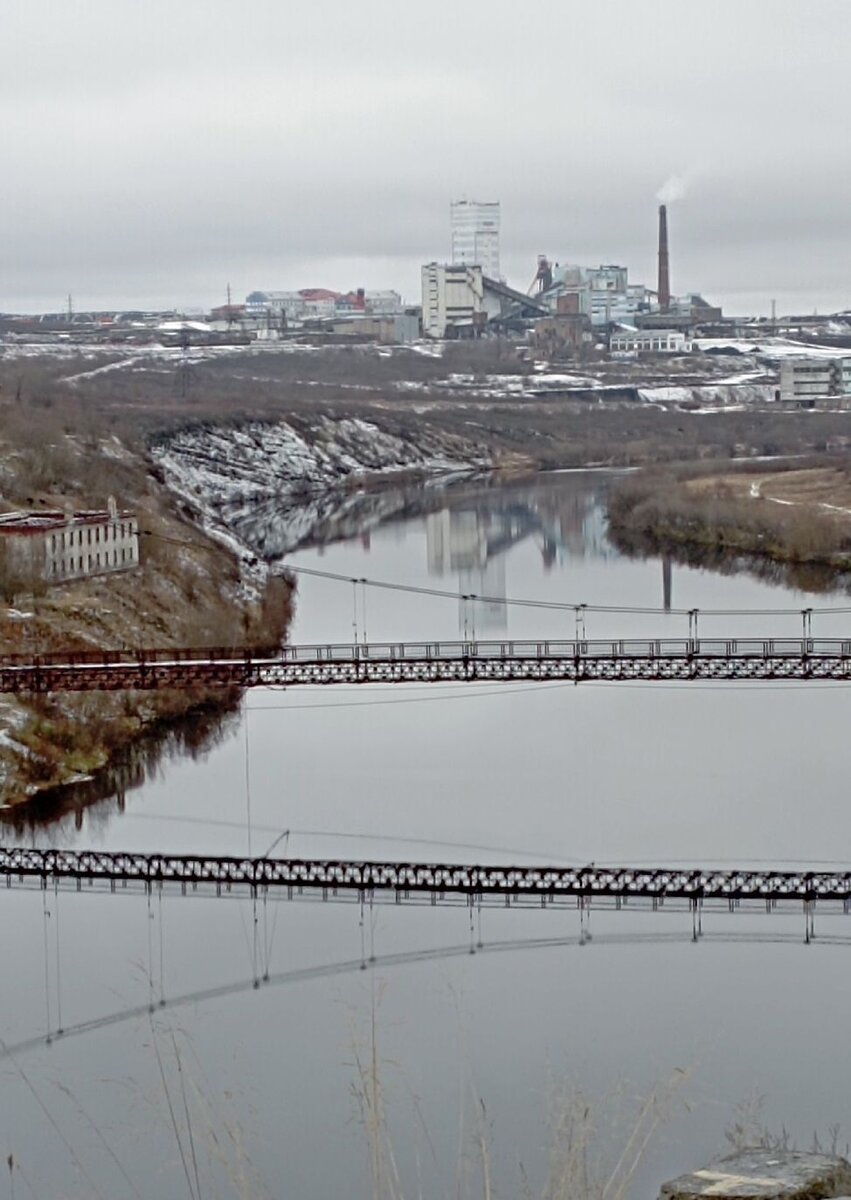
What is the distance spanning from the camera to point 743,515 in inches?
1837

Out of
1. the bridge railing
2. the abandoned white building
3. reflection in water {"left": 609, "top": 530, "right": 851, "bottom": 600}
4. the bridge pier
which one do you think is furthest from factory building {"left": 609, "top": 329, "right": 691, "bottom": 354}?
the bridge pier

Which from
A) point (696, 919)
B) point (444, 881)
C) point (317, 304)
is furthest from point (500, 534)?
point (317, 304)

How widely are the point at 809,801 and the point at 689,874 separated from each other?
3374 mm

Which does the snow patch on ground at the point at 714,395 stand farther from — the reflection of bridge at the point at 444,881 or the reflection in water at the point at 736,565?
the reflection of bridge at the point at 444,881

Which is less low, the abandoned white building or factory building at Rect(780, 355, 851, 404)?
factory building at Rect(780, 355, 851, 404)

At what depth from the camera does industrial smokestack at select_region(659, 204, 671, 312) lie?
123 meters

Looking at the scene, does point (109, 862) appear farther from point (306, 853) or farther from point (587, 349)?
point (587, 349)

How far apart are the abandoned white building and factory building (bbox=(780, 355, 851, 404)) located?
63876 mm

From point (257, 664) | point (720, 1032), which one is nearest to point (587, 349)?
point (257, 664)

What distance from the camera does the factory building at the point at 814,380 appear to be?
314 ft

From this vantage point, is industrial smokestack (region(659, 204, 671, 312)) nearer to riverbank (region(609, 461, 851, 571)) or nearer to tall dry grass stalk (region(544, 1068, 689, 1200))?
riverbank (region(609, 461, 851, 571))

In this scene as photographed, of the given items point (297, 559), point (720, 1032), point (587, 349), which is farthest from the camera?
point (587, 349)

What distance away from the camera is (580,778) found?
72.7ft

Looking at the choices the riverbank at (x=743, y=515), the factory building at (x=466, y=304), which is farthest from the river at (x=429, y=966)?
the factory building at (x=466, y=304)
